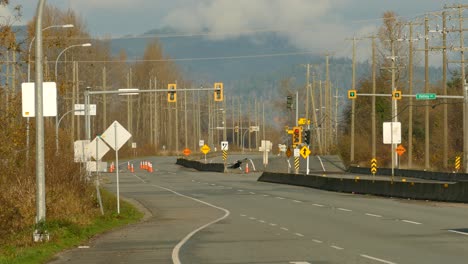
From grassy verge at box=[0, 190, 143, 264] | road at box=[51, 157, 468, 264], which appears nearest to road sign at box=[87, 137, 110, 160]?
grassy verge at box=[0, 190, 143, 264]

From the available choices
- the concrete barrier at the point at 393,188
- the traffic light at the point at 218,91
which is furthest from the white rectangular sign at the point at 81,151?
the concrete barrier at the point at 393,188

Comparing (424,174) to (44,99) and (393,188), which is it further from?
(44,99)

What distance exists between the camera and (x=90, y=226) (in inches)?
1174

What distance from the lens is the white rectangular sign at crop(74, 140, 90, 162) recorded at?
3672 cm

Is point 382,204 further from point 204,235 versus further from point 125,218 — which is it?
point 204,235

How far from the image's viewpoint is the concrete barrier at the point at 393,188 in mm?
42750

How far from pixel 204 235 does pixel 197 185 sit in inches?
1562

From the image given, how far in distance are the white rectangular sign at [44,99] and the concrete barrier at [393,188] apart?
23389 millimetres

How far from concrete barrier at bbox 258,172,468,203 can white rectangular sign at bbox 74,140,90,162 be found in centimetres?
1620

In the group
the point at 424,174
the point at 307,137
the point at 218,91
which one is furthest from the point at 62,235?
the point at 424,174

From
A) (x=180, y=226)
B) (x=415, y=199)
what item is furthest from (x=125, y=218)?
(x=415, y=199)

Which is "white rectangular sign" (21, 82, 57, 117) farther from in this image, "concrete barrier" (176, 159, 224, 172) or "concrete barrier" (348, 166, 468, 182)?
"concrete barrier" (176, 159, 224, 172)

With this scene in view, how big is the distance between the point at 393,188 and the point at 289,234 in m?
24.1

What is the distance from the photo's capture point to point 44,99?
78.1ft
